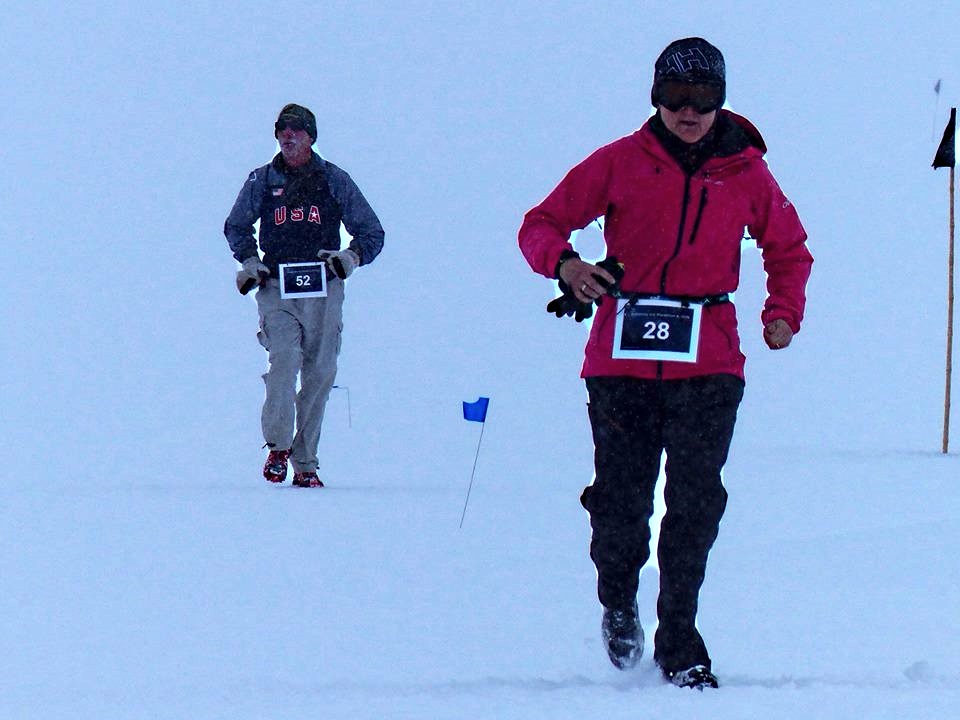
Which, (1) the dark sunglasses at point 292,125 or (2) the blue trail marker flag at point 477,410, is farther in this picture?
(1) the dark sunglasses at point 292,125

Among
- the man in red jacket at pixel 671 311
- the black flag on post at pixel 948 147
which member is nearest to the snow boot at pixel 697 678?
the man in red jacket at pixel 671 311

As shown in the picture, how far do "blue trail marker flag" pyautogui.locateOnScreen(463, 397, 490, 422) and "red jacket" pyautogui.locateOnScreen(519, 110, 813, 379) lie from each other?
2807 mm

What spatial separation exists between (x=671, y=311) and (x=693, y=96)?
617mm

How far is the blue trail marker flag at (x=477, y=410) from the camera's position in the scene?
7480 mm

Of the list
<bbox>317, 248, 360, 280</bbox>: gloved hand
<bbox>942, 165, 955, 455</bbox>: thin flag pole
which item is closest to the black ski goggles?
<bbox>317, 248, 360, 280</bbox>: gloved hand

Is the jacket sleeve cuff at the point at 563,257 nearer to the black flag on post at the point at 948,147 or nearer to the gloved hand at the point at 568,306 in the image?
the gloved hand at the point at 568,306

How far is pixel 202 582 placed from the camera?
6223 mm

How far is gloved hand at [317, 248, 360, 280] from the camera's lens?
957 cm

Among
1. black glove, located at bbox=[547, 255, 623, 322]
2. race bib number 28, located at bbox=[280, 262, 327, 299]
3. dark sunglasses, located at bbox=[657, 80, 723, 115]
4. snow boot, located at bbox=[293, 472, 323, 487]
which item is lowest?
snow boot, located at bbox=[293, 472, 323, 487]

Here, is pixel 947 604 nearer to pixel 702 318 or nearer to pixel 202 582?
pixel 702 318

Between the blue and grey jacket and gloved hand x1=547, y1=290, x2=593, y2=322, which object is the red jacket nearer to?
gloved hand x1=547, y1=290, x2=593, y2=322

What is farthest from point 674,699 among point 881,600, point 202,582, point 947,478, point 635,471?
point 947,478

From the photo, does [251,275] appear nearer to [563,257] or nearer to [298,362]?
[298,362]

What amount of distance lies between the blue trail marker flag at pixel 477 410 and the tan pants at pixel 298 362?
245 cm
